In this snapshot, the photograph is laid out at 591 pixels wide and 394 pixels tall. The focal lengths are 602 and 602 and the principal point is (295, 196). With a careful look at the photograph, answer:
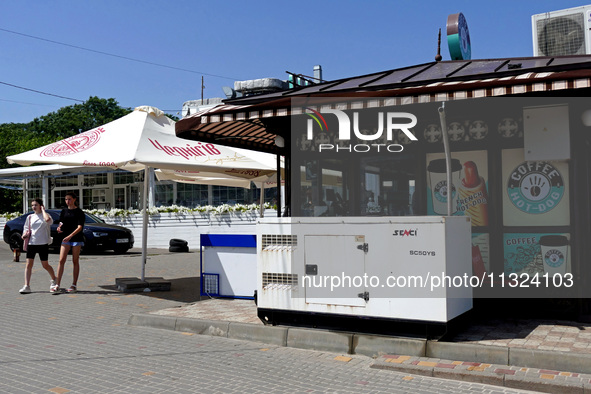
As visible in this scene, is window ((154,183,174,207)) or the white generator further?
Answer: window ((154,183,174,207))

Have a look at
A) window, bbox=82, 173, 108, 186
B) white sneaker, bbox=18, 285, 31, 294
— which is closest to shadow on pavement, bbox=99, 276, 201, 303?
white sneaker, bbox=18, 285, 31, 294

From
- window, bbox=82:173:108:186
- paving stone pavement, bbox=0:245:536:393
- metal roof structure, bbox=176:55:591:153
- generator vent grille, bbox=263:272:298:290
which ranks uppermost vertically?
window, bbox=82:173:108:186

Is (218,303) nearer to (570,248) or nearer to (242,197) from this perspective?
(570,248)

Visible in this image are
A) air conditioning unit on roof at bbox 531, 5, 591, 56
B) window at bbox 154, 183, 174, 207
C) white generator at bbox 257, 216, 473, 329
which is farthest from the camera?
window at bbox 154, 183, 174, 207

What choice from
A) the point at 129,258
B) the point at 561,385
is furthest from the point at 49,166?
the point at 561,385

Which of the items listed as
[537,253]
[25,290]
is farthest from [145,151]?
[537,253]

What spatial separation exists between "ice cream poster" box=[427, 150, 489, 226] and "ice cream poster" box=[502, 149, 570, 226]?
28cm

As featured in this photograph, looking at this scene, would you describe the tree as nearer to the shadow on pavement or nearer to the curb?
the shadow on pavement

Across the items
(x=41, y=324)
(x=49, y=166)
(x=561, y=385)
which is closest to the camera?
(x=561, y=385)

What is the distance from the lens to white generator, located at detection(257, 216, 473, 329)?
6312 mm

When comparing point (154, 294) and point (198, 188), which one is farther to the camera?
point (198, 188)

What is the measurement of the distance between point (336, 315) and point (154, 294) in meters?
5.05

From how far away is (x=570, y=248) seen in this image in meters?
7.48

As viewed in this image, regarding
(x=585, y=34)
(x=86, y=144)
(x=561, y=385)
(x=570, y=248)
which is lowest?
(x=561, y=385)
